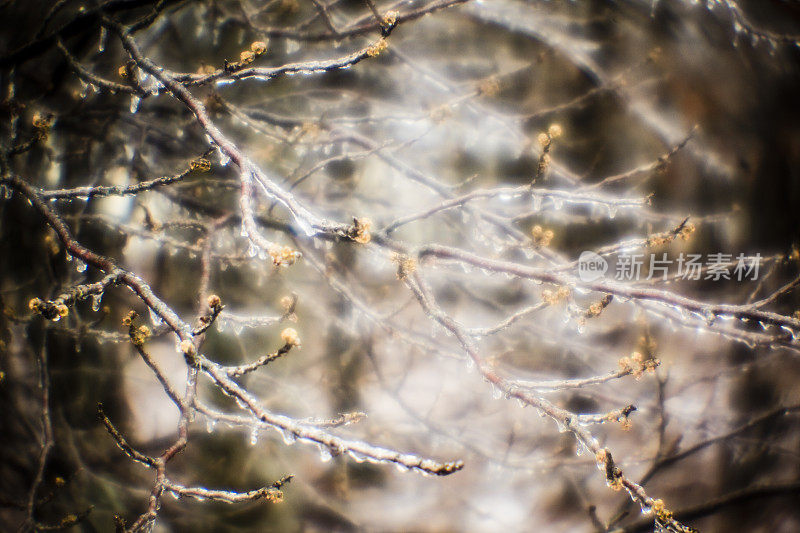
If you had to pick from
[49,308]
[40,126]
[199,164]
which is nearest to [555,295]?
[199,164]

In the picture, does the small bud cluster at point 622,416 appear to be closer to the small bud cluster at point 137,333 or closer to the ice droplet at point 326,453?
the ice droplet at point 326,453

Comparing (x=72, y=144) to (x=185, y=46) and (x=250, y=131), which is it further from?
(x=250, y=131)

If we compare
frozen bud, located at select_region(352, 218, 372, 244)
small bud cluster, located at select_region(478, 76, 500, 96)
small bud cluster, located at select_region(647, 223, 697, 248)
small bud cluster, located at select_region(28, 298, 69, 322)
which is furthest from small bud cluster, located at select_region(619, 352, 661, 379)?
small bud cluster, located at select_region(478, 76, 500, 96)

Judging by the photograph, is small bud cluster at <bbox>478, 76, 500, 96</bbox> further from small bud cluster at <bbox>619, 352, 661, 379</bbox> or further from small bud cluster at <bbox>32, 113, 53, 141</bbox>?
small bud cluster at <bbox>32, 113, 53, 141</bbox>

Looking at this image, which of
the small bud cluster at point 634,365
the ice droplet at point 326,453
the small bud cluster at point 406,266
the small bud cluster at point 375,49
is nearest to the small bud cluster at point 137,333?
the ice droplet at point 326,453

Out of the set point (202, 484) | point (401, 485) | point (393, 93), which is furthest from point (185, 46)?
point (401, 485)

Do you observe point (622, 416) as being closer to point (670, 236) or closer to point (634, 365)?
point (634, 365)

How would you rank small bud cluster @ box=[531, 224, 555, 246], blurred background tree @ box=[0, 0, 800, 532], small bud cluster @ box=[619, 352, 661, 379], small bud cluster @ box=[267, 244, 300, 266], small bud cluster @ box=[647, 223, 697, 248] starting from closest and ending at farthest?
small bud cluster @ box=[267, 244, 300, 266]
small bud cluster @ box=[619, 352, 661, 379]
small bud cluster @ box=[647, 223, 697, 248]
small bud cluster @ box=[531, 224, 555, 246]
blurred background tree @ box=[0, 0, 800, 532]

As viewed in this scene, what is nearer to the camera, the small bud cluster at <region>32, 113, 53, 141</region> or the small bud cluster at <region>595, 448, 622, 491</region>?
the small bud cluster at <region>595, 448, 622, 491</region>
